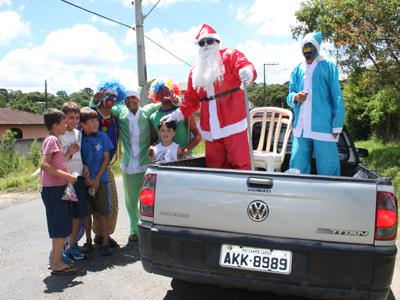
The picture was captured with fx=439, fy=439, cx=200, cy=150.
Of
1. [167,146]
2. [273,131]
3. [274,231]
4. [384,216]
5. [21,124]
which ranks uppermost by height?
[21,124]

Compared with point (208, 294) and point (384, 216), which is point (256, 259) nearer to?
point (384, 216)

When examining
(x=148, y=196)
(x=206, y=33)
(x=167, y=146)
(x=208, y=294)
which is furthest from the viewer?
(x=167, y=146)

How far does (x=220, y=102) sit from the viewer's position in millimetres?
4492

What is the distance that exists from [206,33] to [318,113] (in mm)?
1425

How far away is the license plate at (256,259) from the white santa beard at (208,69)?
2.06 m

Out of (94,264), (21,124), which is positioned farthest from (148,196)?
(21,124)

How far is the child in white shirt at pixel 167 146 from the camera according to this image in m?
4.71

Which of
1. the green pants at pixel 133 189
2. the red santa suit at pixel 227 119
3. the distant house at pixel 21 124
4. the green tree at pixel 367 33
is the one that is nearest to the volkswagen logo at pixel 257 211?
the red santa suit at pixel 227 119

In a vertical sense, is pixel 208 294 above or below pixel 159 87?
below

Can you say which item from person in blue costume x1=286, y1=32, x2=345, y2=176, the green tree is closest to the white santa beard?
person in blue costume x1=286, y1=32, x2=345, y2=176

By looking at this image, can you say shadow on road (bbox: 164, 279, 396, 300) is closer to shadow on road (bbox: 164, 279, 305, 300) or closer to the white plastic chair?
shadow on road (bbox: 164, 279, 305, 300)

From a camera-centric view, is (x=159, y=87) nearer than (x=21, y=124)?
Yes

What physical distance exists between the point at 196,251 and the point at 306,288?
75cm

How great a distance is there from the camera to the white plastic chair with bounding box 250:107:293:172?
5152 mm
